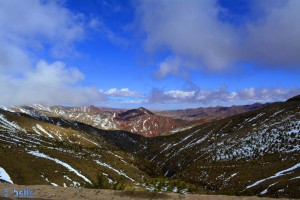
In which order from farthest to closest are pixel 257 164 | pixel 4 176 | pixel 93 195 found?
pixel 257 164 < pixel 4 176 < pixel 93 195

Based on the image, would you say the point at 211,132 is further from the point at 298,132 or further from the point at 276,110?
the point at 298,132

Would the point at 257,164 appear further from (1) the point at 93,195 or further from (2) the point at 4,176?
(1) the point at 93,195

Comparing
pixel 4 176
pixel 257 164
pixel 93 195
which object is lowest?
pixel 257 164

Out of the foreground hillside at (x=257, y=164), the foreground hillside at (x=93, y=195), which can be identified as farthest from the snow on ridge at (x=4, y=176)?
the foreground hillside at (x=257, y=164)

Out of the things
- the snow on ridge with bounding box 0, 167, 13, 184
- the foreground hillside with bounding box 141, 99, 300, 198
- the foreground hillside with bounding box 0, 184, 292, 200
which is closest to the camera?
the foreground hillside with bounding box 0, 184, 292, 200

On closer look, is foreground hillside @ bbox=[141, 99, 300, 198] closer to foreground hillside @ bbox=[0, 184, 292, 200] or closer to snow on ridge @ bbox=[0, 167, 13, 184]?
foreground hillside @ bbox=[0, 184, 292, 200]

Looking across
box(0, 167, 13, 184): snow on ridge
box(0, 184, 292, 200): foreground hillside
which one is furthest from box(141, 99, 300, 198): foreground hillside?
box(0, 167, 13, 184): snow on ridge

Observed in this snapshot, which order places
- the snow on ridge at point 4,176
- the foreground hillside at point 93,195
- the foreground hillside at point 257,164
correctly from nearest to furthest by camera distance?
the foreground hillside at point 93,195, the foreground hillside at point 257,164, the snow on ridge at point 4,176

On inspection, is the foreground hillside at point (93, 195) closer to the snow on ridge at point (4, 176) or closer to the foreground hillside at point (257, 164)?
the foreground hillside at point (257, 164)

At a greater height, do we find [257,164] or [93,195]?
[93,195]

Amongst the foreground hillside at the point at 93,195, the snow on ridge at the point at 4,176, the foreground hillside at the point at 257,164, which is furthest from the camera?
the snow on ridge at the point at 4,176

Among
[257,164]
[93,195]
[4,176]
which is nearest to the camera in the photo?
[93,195]

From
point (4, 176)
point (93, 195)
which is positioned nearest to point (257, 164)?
point (4, 176)

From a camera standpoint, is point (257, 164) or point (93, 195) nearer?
point (93, 195)
